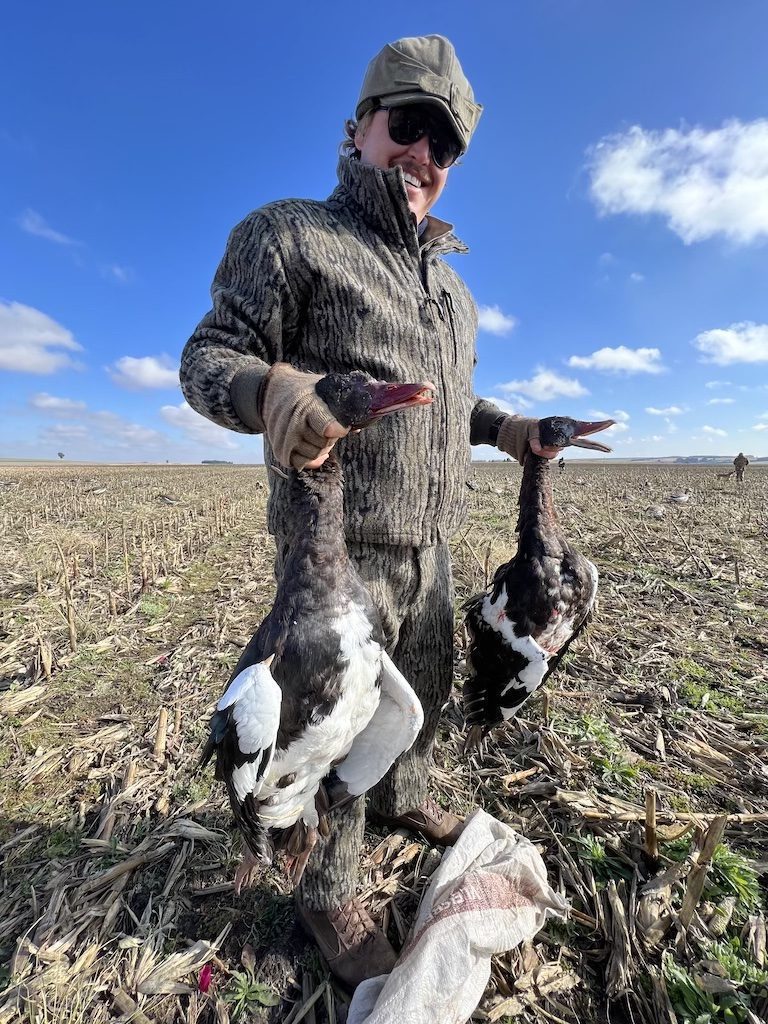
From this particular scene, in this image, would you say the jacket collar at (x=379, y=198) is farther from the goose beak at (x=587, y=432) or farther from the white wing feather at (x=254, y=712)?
the white wing feather at (x=254, y=712)

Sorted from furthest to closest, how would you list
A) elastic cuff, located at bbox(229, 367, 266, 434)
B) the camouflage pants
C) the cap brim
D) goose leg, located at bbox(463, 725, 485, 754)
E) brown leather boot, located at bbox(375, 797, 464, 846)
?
goose leg, located at bbox(463, 725, 485, 754)
brown leather boot, located at bbox(375, 797, 464, 846)
the camouflage pants
the cap brim
elastic cuff, located at bbox(229, 367, 266, 434)

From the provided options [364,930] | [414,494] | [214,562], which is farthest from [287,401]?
[214,562]

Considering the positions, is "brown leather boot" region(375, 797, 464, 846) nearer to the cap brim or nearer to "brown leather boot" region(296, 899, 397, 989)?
"brown leather boot" region(296, 899, 397, 989)

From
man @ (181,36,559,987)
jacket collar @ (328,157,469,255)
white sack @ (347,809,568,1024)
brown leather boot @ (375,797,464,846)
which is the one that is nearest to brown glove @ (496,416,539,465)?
man @ (181,36,559,987)

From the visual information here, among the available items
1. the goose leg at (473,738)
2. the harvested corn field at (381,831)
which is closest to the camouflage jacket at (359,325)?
A: the goose leg at (473,738)

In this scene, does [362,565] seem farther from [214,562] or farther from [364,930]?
[214,562]

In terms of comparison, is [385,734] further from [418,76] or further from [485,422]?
[418,76]

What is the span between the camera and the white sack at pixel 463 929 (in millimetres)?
1917

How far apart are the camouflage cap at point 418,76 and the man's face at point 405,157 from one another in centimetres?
9

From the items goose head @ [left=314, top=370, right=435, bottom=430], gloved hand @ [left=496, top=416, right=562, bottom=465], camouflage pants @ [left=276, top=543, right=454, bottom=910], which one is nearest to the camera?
goose head @ [left=314, top=370, right=435, bottom=430]

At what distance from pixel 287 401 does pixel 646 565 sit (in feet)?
24.2

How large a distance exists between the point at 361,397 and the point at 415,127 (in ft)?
4.88

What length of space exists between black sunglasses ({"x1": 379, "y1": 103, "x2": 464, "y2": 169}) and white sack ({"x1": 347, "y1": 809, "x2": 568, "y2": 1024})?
3.21 meters

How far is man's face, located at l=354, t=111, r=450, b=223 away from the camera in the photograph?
2.15 metres
